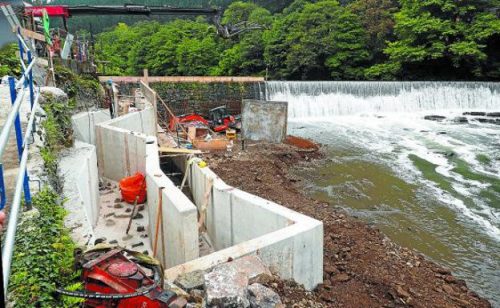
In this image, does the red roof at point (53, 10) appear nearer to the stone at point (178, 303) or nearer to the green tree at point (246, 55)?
the stone at point (178, 303)

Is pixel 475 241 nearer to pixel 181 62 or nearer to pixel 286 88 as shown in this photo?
pixel 286 88

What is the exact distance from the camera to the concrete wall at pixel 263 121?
16938 mm

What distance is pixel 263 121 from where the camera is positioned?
17141mm

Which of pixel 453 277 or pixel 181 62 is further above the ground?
pixel 181 62

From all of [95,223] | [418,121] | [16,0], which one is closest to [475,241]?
[95,223]

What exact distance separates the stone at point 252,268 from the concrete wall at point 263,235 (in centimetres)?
16

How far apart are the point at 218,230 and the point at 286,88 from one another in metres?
20.1

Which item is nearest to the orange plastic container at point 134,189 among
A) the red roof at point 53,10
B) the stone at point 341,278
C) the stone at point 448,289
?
the stone at point 341,278

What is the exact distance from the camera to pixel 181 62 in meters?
43.5

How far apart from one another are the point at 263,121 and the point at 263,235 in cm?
1151

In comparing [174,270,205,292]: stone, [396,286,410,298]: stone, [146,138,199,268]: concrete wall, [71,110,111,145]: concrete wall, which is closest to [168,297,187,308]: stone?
[174,270,205,292]: stone

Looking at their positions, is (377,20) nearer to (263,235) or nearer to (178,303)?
(263,235)

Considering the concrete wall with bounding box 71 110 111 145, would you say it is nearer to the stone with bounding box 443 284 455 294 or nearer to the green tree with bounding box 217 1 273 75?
the stone with bounding box 443 284 455 294

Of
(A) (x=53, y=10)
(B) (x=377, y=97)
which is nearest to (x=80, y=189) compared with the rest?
(A) (x=53, y=10)
